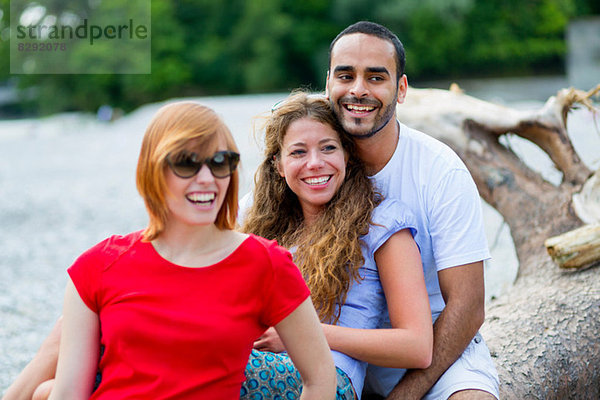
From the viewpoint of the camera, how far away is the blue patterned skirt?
77.5 inches

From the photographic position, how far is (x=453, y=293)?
233 centimetres

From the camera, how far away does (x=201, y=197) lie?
1.63 metres

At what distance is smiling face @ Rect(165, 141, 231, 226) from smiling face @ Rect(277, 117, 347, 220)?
74cm

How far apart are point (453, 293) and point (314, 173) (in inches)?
25.4

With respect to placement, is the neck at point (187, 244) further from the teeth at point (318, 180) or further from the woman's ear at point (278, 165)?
the woman's ear at point (278, 165)

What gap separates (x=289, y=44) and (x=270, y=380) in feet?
94.9

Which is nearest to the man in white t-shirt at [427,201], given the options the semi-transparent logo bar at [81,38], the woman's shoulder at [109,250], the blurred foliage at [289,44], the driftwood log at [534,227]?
the driftwood log at [534,227]

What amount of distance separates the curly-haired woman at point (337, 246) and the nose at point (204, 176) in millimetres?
661

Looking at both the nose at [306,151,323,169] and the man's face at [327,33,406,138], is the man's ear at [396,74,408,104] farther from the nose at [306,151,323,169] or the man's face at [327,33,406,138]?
the nose at [306,151,323,169]

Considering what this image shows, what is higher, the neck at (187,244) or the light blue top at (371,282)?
the neck at (187,244)

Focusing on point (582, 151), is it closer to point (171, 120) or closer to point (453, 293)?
point (453, 293)

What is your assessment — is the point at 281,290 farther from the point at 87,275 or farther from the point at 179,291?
the point at 87,275

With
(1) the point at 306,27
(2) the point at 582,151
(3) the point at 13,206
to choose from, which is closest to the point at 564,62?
(1) the point at 306,27

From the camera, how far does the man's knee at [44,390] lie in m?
1.82
